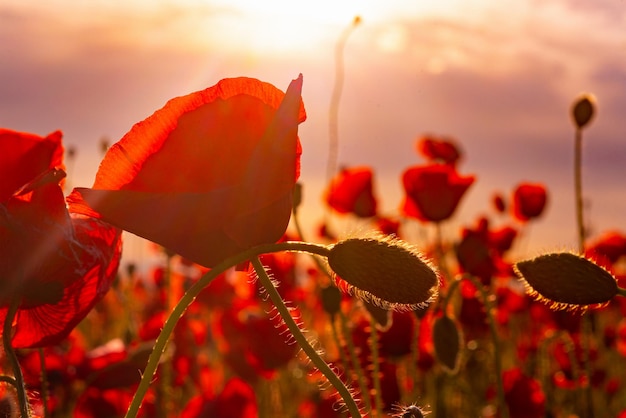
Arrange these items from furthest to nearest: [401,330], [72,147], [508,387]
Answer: [72,147] < [508,387] < [401,330]

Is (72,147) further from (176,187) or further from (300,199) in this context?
(176,187)

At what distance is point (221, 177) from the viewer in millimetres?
799

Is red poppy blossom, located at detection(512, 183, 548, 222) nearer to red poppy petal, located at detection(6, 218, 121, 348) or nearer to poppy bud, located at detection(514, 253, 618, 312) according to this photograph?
poppy bud, located at detection(514, 253, 618, 312)

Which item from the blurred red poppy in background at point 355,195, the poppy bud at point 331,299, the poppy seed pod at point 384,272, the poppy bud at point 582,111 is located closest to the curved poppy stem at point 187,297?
the poppy seed pod at point 384,272

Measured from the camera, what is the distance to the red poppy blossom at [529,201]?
3443mm

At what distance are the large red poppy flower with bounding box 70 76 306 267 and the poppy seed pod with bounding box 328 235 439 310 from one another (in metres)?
0.08

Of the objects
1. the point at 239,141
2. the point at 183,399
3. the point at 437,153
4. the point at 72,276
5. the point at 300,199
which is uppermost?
the point at 437,153

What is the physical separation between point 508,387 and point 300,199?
3.42ft

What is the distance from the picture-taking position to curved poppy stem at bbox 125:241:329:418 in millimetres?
715

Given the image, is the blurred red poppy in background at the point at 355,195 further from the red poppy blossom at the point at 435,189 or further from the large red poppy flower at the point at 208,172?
the large red poppy flower at the point at 208,172

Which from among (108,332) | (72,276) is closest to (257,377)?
(72,276)

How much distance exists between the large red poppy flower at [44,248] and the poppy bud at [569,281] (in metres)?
0.49

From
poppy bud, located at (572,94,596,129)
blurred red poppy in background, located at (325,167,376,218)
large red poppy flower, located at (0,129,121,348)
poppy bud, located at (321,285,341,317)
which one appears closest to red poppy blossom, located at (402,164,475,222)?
blurred red poppy in background, located at (325,167,376,218)

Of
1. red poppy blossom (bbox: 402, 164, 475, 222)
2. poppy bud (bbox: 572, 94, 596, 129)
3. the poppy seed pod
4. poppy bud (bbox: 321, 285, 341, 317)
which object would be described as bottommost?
the poppy seed pod
